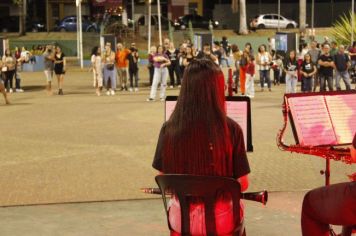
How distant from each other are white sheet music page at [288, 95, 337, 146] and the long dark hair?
4.19 feet

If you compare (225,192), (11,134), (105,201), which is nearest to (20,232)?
(105,201)

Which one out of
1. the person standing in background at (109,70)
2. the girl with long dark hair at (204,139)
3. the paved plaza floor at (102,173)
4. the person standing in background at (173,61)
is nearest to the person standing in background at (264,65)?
the person standing in background at (173,61)

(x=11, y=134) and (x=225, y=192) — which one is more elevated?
(x=225, y=192)

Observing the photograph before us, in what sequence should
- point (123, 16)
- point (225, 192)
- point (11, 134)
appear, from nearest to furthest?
point (225, 192)
point (11, 134)
point (123, 16)

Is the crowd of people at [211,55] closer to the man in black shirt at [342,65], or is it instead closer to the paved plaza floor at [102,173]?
the man in black shirt at [342,65]

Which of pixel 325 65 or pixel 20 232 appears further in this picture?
pixel 325 65

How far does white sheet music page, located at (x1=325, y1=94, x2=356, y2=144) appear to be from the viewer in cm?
543

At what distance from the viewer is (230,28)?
2405 inches

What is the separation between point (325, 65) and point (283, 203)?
14919 millimetres

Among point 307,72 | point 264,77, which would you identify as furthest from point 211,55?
point 264,77

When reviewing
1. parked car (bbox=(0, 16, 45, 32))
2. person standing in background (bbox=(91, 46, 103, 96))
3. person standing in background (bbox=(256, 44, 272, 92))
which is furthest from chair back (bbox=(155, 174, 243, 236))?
parked car (bbox=(0, 16, 45, 32))

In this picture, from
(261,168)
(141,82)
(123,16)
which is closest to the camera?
(261,168)

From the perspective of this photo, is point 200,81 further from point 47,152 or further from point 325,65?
point 325,65

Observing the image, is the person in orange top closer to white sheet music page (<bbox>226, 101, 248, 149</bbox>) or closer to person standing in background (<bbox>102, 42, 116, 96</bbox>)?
person standing in background (<bbox>102, 42, 116, 96</bbox>)
